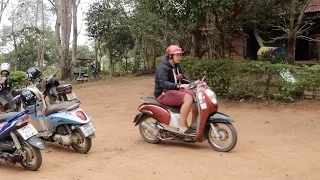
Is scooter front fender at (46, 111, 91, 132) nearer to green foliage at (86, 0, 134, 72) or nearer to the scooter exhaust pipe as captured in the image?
the scooter exhaust pipe

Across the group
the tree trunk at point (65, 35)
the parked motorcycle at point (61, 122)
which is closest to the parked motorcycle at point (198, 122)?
the parked motorcycle at point (61, 122)

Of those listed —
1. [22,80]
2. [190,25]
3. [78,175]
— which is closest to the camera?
[78,175]

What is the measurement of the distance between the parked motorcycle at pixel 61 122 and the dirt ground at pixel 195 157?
22 cm

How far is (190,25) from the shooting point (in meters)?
12.2

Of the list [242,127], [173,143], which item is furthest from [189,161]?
[242,127]

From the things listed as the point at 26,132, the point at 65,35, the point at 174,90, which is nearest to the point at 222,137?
the point at 174,90

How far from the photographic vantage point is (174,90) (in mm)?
5996

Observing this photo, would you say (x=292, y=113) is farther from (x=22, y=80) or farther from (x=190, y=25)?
(x=22, y=80)

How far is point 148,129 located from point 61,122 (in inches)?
58.6

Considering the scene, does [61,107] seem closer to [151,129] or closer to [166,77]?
[151,129]

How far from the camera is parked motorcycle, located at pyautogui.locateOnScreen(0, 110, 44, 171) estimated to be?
4888mm

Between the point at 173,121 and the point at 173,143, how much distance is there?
0.57 m

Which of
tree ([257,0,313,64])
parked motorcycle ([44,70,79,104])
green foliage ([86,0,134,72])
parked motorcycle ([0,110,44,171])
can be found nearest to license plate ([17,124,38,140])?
parked motorcycle ([0,110,44,171])

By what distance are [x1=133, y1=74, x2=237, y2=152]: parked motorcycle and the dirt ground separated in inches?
6.6
